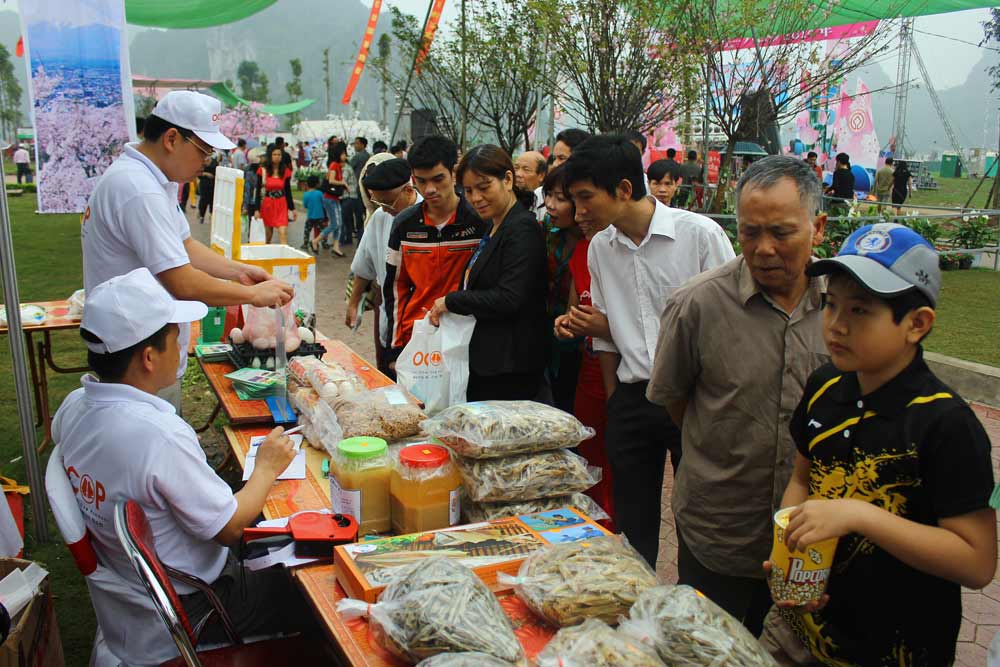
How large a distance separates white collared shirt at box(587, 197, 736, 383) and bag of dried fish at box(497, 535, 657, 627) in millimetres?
1099

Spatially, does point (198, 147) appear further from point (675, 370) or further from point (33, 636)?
point (675, 370)

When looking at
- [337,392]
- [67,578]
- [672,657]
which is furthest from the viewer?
[67,578]

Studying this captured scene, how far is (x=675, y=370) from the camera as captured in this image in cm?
216

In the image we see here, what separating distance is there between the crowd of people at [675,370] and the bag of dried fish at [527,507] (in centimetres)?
26

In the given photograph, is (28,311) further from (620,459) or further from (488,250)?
(620,459)

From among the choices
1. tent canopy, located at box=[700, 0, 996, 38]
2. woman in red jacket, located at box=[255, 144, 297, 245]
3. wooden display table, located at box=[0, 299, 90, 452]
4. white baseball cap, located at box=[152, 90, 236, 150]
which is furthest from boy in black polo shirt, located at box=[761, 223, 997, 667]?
woman in red jacket, located at box=[255, 144, 297, 245]

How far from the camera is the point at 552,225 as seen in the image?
3760 mm

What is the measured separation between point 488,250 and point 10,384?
5431 mm

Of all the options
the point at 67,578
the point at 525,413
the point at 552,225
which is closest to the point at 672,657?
the point at 525,413

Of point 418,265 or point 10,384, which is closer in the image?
point 418,265

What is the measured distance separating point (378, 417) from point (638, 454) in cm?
95

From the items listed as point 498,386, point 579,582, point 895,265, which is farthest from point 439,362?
point 895,265

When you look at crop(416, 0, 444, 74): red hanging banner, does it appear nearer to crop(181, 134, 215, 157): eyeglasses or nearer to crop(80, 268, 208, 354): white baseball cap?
crop(181, 134, 215, 157): eyeglasses

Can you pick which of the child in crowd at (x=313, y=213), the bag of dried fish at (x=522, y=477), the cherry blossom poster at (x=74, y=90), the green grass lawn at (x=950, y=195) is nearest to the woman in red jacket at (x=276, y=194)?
the child in crowd at (x=313, y=213)
